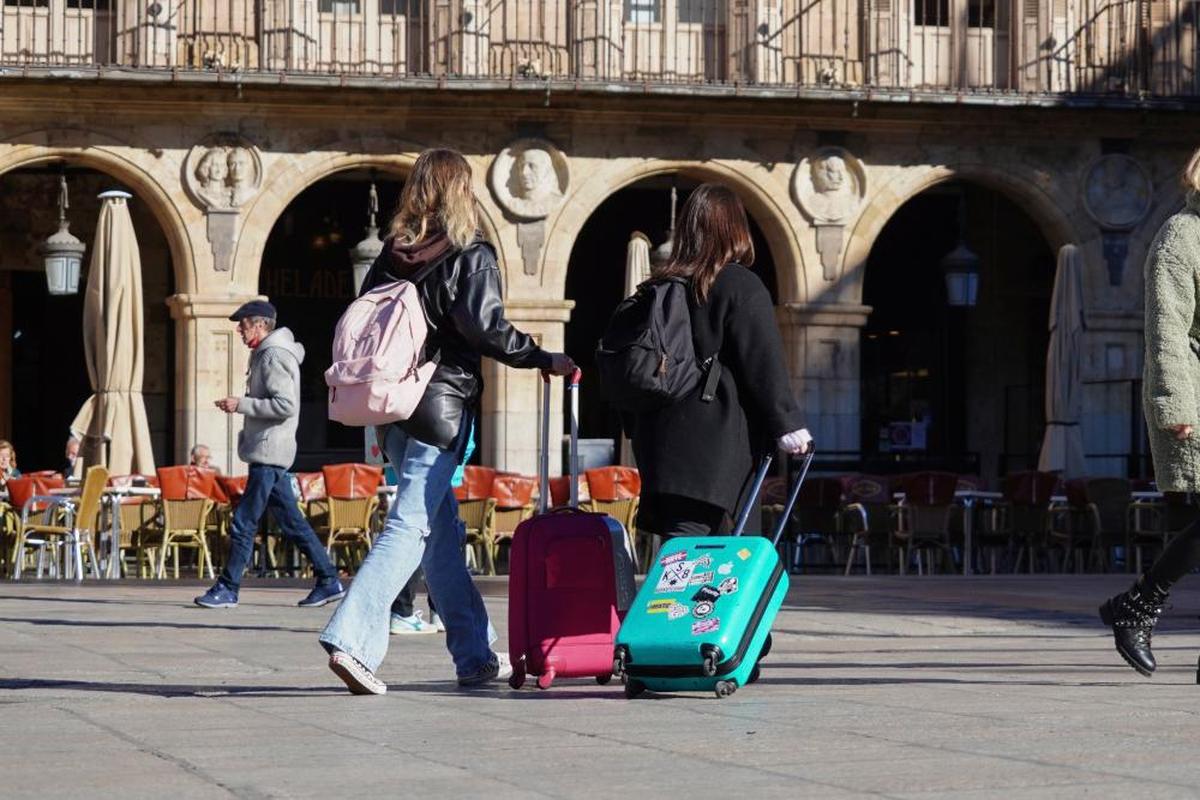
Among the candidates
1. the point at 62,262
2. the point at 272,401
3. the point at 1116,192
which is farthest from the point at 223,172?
the point at 272,401

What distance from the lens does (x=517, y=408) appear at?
2395 centimetres

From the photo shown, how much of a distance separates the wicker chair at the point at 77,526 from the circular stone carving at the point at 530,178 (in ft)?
23.6

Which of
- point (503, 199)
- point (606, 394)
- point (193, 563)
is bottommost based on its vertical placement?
point (193, 563)

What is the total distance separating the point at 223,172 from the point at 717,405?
17059mm

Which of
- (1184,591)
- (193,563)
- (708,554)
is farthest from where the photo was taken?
(193,563)

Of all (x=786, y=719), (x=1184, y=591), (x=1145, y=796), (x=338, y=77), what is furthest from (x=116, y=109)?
(x=1145, y=796)

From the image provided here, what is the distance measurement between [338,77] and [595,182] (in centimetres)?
292

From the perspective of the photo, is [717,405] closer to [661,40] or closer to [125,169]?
[125,169]

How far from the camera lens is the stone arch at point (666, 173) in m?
24.3

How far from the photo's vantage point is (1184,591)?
14.6 meters

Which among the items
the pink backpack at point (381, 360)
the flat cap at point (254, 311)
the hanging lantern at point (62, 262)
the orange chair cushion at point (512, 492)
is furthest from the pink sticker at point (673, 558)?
the hanging lantern at point (62, 262)

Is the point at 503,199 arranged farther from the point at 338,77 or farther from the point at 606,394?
the point at 606,394

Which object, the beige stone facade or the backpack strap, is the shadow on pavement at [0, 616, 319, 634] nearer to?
the backpack strap

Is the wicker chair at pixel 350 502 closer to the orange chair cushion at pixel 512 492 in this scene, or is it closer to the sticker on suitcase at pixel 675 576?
the orange chair cushion at pixel 512 492
